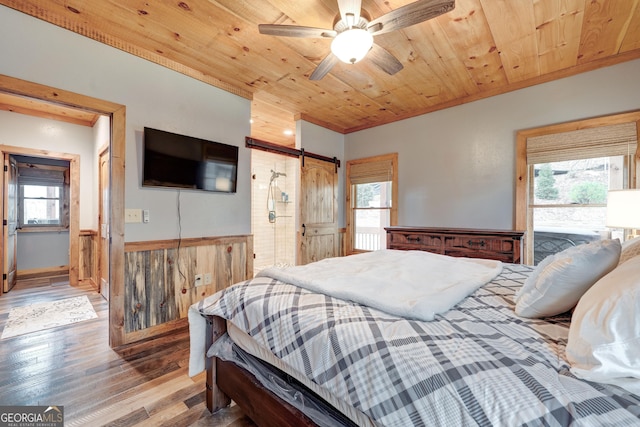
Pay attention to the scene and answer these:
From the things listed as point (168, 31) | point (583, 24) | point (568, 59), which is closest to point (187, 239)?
point (168, 31)

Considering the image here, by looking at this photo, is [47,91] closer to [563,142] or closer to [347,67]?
[347,67]

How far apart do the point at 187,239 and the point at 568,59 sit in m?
4.00

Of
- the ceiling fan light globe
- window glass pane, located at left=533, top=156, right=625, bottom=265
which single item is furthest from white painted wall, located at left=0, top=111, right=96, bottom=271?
window glass pane, located at left=533, top=156, right=625, bottom=265

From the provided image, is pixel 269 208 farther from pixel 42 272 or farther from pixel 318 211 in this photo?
pixel 42 272

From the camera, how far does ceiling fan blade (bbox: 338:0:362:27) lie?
5.14 ft

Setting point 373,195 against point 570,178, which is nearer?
point 570,178

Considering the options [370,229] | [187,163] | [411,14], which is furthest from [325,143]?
[411,14]

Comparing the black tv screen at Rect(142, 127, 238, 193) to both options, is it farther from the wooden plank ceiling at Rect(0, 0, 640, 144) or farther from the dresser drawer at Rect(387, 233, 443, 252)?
the dresser drawer at Rect(387, 233, 443, 252)

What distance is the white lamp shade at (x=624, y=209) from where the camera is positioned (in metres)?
1.81

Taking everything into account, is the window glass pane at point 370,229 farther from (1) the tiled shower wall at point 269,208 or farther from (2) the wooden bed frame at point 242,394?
(2) the wooden bed frame at point 242,394

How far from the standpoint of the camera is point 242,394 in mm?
1322

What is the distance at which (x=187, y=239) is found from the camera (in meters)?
2.70

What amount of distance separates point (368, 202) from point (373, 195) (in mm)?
139

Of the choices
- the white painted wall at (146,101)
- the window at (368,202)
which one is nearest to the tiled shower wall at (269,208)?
the window at (368,202)
